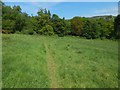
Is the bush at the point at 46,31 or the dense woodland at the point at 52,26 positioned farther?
the bush at the point at 46,31

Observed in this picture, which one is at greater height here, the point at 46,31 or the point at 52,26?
the point at 52,26

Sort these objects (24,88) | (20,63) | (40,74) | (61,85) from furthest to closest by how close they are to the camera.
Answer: (20,63) < (40,74) < (61,85) < (24,88)

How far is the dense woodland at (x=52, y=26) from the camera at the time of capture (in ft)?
290

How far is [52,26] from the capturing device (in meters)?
108

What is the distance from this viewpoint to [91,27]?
355ft

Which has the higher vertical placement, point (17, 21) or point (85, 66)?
point (17, 21)

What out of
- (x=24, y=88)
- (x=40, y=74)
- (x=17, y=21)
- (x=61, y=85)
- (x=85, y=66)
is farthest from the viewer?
(x=17, y=21)

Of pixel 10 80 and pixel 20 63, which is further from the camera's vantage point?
pixel 20 63

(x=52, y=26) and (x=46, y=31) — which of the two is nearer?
(x=46, y=31)

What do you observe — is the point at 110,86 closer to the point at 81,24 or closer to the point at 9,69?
the point at 9,69

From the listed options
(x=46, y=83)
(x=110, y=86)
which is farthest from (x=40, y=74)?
(x=110, y=86)

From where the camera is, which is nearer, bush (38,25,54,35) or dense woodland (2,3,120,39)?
dense woodland (2,3,120,39)

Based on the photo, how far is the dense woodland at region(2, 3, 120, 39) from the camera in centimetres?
8838

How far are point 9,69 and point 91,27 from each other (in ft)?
301
